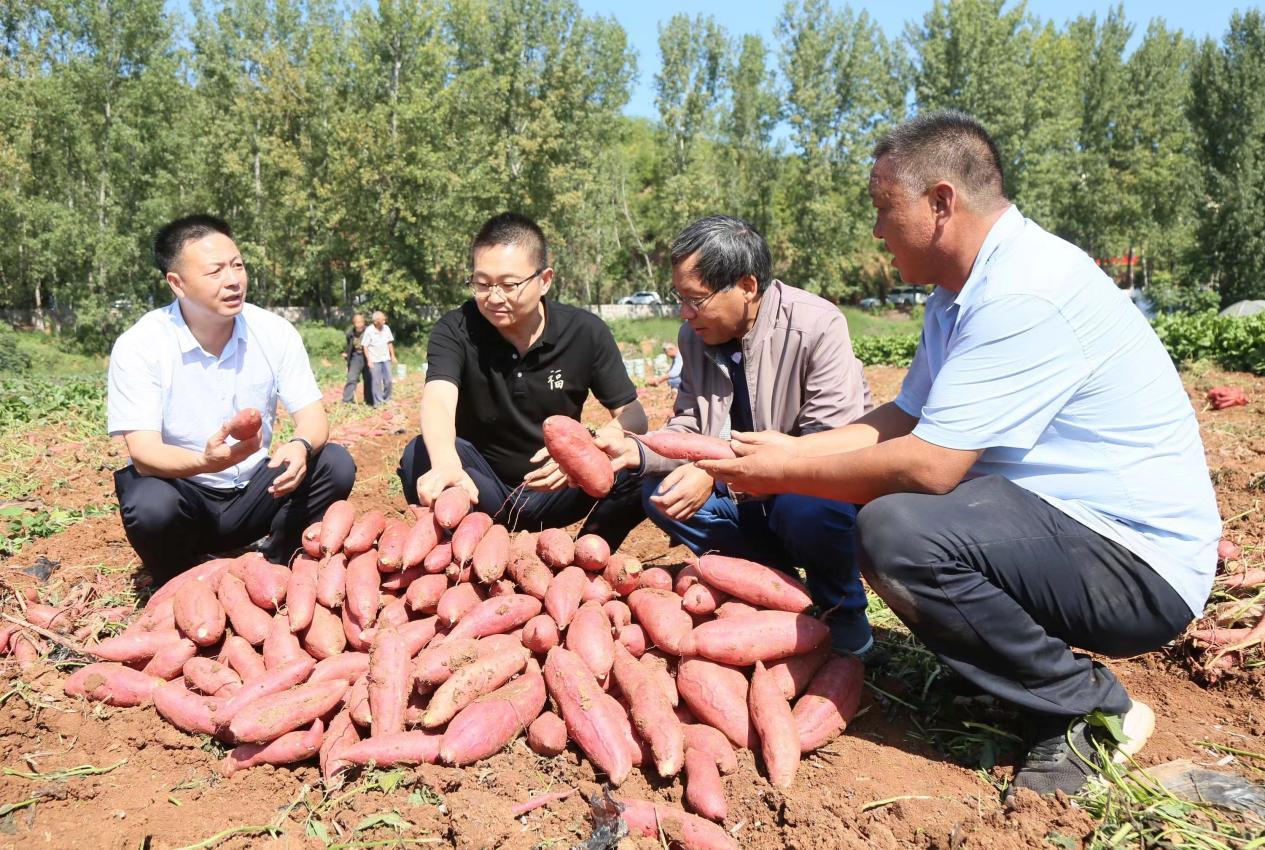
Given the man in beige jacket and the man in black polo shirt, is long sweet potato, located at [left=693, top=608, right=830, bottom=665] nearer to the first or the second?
the man in beige jacket

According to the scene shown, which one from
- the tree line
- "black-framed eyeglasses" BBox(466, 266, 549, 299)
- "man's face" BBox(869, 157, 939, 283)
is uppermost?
the tree line

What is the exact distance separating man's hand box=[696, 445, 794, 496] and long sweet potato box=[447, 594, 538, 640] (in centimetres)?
79

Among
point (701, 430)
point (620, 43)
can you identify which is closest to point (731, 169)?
point (620, 43)

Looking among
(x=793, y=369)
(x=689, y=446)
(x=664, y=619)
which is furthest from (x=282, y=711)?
(x=793, y=369)

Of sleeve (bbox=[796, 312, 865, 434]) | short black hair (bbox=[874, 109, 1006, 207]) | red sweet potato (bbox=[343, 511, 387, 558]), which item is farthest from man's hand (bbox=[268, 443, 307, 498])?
short black hair (bbox=[874, 109, 1006, 207])

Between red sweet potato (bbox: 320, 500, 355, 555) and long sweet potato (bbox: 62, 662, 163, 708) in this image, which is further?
red sweet potato (bbox: 320, 500, 355, 555)

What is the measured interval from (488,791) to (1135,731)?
1854 mm

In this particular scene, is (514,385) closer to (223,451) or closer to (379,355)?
(223,451)

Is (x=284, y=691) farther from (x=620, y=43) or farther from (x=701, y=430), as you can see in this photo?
(x=620, y=43)

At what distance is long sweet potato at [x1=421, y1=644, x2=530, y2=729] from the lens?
8.07 feet

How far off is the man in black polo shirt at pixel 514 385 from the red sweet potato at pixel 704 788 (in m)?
1.55

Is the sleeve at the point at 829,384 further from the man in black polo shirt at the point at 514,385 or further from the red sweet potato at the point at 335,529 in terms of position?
the red sweet potato at the point at 335,529

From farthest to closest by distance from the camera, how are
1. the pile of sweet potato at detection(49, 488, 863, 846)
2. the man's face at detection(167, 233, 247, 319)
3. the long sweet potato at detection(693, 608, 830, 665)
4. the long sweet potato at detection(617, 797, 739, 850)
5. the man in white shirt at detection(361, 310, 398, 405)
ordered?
the man in white shirt at detection(361, 310, 398, 405)
the man's face at detection(167, 233, 247, 319)
the long sweet potato at detection(693, 608, 830, 665)
the pile of sweet potato at detection(49, 488, 863, 846)
the long sweet potato at detection(617, 797, 739, 850)

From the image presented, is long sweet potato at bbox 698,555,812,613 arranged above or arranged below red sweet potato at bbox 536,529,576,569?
below
